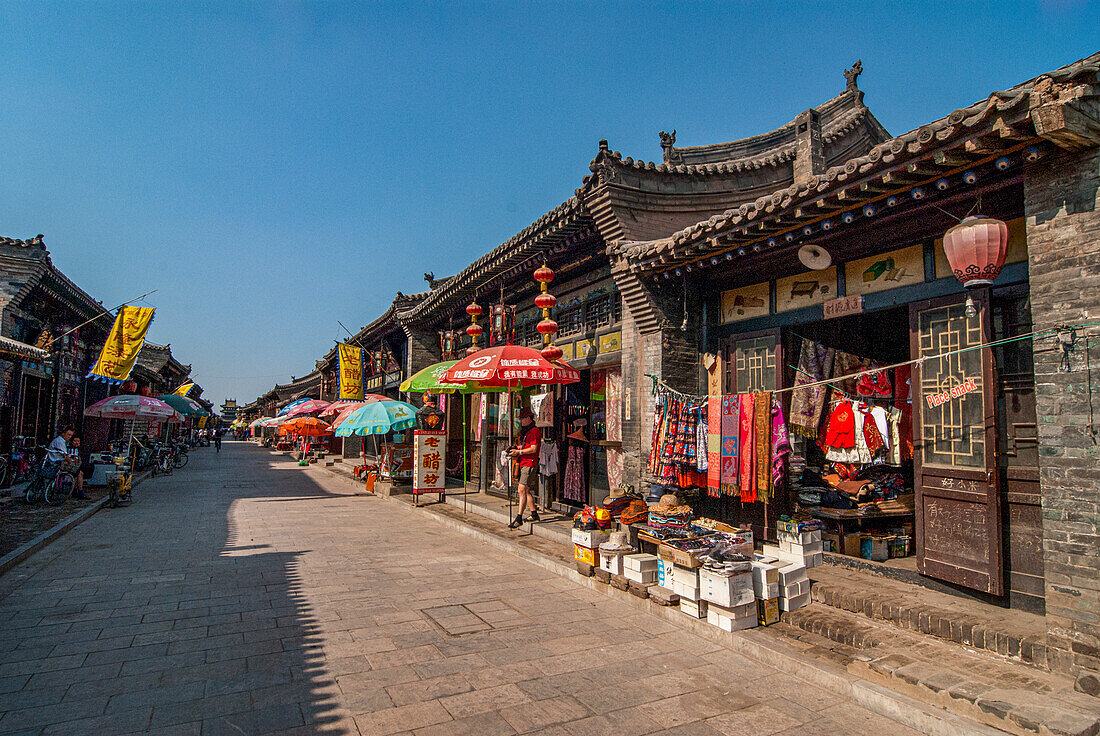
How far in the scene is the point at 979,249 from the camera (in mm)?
4727

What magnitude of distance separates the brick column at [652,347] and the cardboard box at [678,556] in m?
2.59

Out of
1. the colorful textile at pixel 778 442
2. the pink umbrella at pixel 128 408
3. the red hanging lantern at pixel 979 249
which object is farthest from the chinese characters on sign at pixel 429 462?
the red hanging lantern at pixel 979 249

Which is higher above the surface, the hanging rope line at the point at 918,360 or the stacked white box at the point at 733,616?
the hanging rope line at the point at 918,360

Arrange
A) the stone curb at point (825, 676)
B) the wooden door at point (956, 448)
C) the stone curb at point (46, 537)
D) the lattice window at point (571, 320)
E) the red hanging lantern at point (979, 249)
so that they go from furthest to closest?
the lattice window at point (571, 320), the stone curb at point (46, 537), the wooden door at point (956, 448), the red hanging lantern at point (979, 249), the stone curb at point (825, 676)

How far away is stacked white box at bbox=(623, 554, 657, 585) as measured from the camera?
250 inches

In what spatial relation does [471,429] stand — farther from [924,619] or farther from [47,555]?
[924,619]

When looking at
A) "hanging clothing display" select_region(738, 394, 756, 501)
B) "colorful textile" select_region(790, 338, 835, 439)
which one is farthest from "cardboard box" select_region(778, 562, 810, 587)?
"colorful textile" select_region(790, 338, 835, 439)

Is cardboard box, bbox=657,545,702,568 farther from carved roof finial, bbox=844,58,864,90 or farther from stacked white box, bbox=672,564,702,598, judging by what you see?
carved roof finial, bbox=844,58,864,90

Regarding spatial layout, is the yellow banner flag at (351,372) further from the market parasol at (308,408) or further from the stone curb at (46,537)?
the stone curb at (46,537)

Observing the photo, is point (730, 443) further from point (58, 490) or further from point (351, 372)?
point (351, 372)

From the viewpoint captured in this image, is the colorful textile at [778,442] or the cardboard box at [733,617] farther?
the colorful textile at [778,442]

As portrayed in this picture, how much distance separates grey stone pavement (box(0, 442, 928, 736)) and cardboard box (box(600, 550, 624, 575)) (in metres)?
0.32

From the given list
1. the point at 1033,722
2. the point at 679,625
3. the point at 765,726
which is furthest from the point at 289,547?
the point at 1033,722

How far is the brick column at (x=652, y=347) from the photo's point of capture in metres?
8.55
